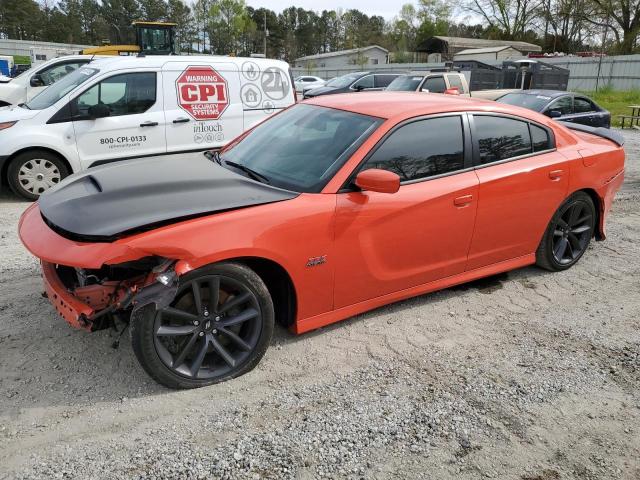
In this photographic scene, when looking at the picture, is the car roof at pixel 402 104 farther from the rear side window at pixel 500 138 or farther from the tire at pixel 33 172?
the tire at pixel 33 172

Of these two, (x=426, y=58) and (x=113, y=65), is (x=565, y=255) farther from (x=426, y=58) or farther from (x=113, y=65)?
(x=426, y=58)

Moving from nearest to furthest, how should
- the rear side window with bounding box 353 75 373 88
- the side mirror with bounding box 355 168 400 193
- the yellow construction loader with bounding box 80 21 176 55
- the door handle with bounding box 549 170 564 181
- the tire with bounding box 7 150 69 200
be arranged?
the side mirror with bounding box 355 168 400 193, the door handle with bounding box 549 170 564 181, the tire with bounding box 7 150 69 200, the rear side window with bounding box 353 75 373 88, the yellow construction loader with bounding box 80 21 176 55

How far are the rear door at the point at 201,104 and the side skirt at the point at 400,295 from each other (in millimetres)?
4941

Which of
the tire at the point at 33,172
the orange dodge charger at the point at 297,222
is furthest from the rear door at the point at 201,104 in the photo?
the orange dodge charger at the point at 297,222

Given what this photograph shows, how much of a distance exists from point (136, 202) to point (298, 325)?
1.24 meters

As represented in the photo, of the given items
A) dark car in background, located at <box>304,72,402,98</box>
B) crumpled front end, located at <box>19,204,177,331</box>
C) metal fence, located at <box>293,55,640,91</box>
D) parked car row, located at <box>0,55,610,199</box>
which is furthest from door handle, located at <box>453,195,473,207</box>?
metal fence, located at <box>293,55,640,91</box>

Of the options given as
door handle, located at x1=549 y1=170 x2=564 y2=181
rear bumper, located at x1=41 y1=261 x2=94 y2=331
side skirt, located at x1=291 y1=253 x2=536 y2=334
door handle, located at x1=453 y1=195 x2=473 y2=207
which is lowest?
side skirt, located at x1=291 y1=253 x2=536 y2=334

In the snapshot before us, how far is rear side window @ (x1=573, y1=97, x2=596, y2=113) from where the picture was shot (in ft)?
36.4

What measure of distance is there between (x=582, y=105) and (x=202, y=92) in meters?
8.36

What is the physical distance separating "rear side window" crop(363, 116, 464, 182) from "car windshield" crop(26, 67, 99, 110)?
5.24 metres

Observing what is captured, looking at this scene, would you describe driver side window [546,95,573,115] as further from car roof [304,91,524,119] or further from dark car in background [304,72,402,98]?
dark car in background [304,72,402,98]

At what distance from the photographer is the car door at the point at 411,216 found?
3322 millimetres

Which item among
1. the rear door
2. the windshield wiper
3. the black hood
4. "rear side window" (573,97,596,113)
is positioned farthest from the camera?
"rear side window" (573,97,596,113)

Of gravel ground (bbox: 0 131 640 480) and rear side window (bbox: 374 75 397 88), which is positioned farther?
rear side window (bbox: 374 75 397 88)
